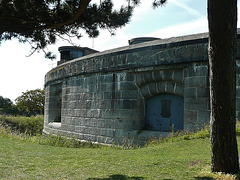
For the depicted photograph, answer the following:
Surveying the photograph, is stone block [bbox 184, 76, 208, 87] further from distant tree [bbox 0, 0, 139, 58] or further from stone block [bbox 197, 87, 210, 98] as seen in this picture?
distant tree [bbox 0, 0, 139, 58]

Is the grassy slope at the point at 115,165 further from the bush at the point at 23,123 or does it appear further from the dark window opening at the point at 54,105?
the bush at the point at 23,123

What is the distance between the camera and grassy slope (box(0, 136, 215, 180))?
4082 mm

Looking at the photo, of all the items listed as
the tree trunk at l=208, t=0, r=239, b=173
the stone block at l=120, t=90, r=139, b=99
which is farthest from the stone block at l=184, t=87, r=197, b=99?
the tree trunk at l=208, t=0, r=239, b=173

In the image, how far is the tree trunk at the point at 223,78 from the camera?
3664mm

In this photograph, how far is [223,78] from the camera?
3689 millimetres

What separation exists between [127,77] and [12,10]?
4180mm

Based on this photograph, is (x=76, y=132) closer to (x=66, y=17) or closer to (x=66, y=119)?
(x=66, y=119)

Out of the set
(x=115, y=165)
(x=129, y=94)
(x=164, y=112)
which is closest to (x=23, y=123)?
(x=129, y=94)

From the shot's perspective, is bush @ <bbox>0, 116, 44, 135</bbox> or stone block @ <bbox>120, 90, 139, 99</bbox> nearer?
stone block @ <bbox>120, 90, 139, 99</bbox>

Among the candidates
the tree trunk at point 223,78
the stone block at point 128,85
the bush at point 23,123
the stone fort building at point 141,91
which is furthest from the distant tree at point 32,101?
the tree trunk at point 223,78

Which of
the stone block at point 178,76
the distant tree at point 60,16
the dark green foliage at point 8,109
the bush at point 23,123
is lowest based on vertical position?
the bush at point 23,123

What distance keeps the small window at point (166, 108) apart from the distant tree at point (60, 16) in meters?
3.13

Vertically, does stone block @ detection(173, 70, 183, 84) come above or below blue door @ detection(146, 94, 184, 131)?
above

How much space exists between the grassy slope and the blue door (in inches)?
77.8
